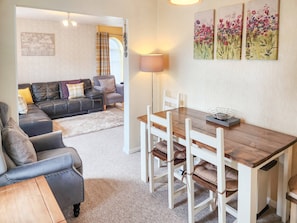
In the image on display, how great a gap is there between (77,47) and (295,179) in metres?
6.21

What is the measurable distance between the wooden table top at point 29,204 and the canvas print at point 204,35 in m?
2.30

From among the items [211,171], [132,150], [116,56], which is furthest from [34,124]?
[116,56]

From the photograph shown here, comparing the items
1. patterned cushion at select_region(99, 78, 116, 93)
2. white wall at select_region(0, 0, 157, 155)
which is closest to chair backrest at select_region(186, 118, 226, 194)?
white wall at select_region(0, 0, 157, 155)

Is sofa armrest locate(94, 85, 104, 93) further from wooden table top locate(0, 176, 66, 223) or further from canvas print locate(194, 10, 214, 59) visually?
wooden table top locate(0, 176, 66, 223)

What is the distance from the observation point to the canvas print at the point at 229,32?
2.57 m

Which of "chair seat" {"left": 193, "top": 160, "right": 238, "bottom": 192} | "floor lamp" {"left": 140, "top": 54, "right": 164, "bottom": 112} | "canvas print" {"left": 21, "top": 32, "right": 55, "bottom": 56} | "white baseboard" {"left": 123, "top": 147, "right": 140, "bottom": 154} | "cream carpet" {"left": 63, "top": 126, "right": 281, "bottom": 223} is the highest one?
"canvas print" {"left": 21, "top": 32, "right": 55, "bottom": 56}

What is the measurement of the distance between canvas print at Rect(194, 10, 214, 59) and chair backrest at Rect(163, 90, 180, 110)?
640 mm

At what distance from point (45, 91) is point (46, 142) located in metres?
3.55

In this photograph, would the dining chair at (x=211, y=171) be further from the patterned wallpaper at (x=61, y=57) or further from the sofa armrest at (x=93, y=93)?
the patterned wallpaper at (x=61, y=57)

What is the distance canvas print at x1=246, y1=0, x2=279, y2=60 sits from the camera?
7.45 ft

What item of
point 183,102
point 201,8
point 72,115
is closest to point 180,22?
point 201,8

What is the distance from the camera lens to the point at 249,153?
73.4 inches

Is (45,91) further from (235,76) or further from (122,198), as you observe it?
(235,76)

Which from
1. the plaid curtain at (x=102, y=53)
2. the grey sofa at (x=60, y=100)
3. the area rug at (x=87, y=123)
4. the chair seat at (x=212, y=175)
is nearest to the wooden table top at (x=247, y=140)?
the chair seat at (x=212, y=175)
